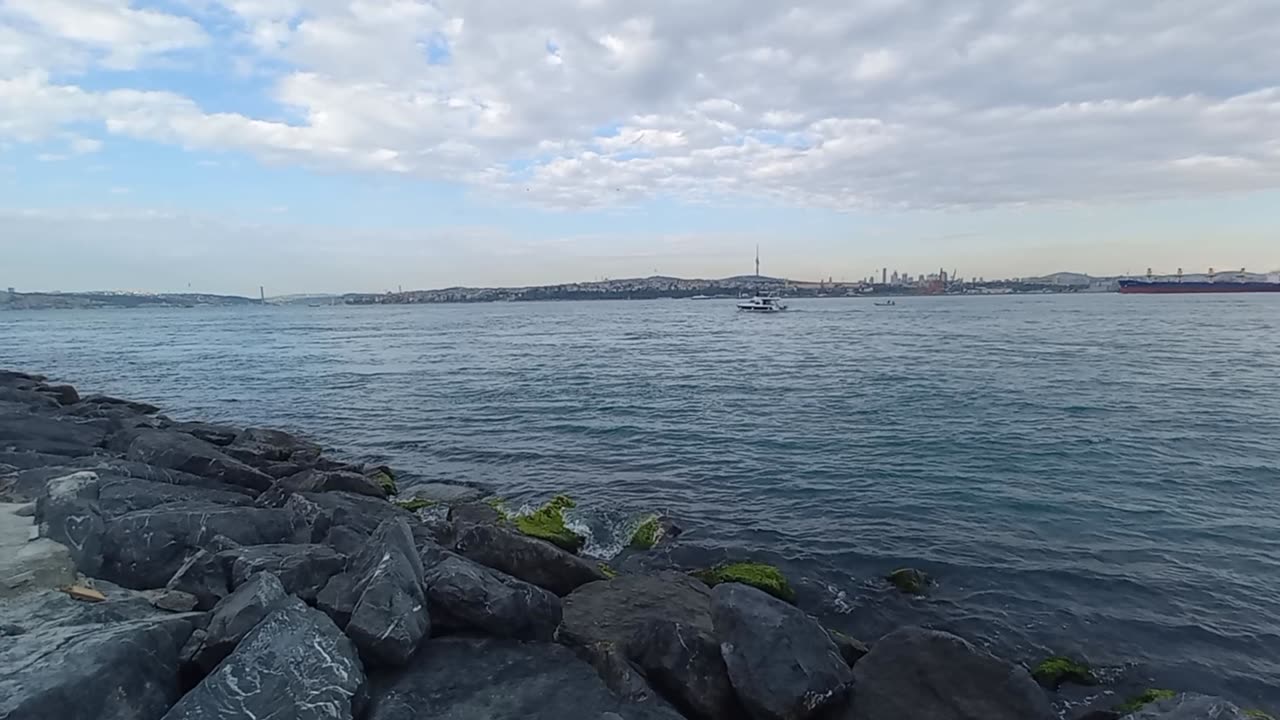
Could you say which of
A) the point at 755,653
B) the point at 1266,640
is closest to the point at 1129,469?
the point at 1266,640

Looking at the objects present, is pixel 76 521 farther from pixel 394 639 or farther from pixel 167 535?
pixel 394 639

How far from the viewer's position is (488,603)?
5.79m

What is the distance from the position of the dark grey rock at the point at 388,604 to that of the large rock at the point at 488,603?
16 centimetres

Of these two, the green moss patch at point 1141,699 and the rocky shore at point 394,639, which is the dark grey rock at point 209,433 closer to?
the rocky shore at point 394,639

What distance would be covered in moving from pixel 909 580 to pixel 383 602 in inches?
294

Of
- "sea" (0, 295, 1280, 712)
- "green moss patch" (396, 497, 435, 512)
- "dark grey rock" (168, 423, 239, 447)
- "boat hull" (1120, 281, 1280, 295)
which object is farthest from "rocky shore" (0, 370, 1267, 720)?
"boat hull" (1120, 281, 1280, 295)

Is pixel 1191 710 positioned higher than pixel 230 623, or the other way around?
pixel 230 623

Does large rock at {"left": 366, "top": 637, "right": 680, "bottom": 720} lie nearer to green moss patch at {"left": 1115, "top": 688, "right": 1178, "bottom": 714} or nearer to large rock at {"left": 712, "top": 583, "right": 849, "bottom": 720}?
large rock at {"left": 712, "top": 583, "right": 849, "bottom": 720}

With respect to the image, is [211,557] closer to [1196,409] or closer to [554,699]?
[554,699]

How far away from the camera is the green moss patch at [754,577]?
365 inches

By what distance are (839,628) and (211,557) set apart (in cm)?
712

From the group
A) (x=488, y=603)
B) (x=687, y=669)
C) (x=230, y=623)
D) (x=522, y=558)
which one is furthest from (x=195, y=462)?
(x=687, y=669)

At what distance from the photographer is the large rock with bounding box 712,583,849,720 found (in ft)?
17.9

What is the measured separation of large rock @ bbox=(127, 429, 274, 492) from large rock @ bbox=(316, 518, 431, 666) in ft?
23.8
